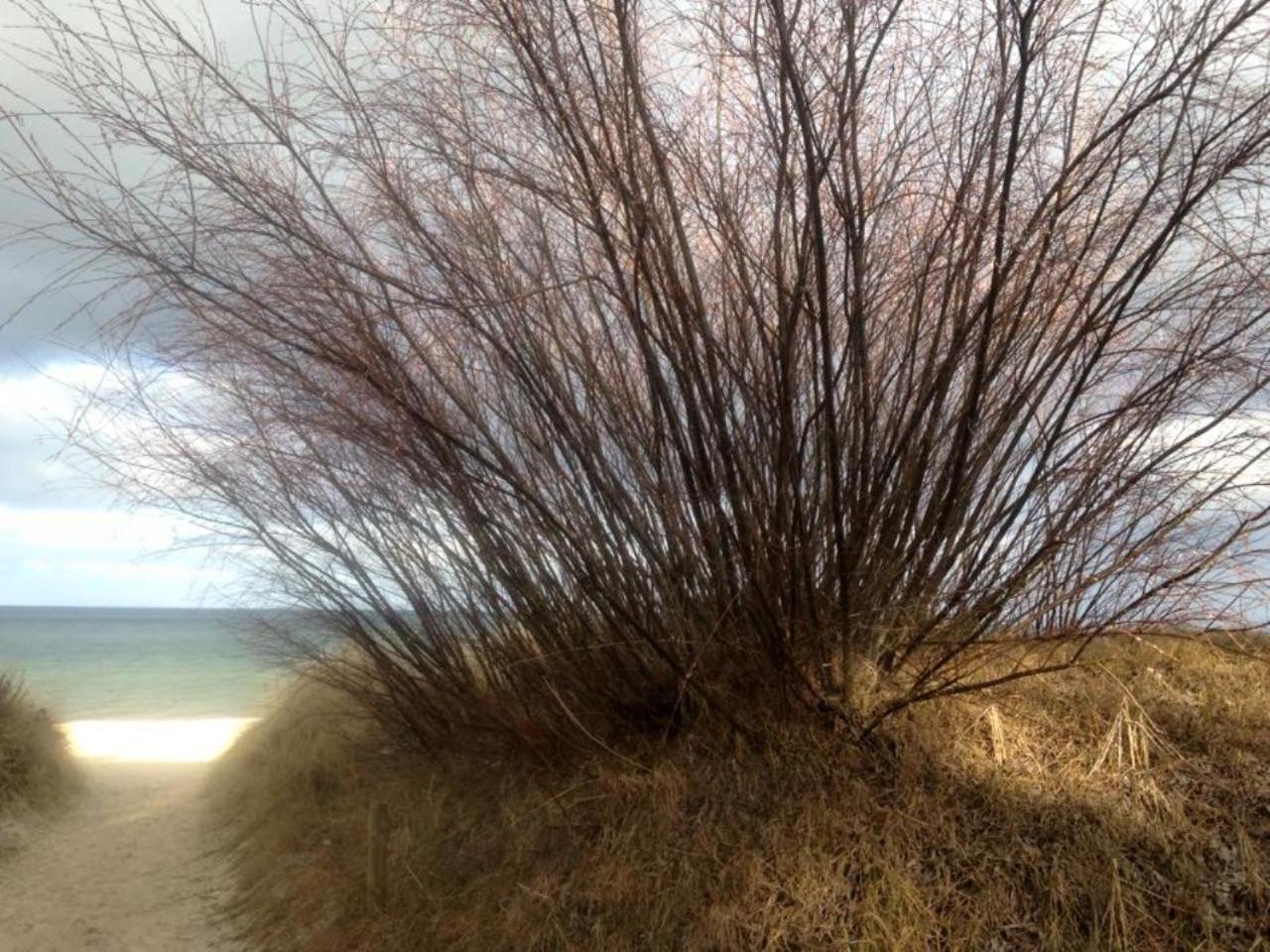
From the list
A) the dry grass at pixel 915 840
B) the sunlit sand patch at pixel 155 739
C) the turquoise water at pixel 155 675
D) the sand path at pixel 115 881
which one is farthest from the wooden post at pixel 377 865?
the sunlit sand patch at pixel 155 739

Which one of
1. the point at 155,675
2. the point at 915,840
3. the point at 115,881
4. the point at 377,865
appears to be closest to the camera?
the point at 915,840

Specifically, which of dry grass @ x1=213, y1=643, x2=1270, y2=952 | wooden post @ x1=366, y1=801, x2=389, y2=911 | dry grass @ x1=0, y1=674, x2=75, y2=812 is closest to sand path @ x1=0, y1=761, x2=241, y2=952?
dry grass @ x1=0, y1=674, x2=75, y2=812

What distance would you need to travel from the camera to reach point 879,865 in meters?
4.34

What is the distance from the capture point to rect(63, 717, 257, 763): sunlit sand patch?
1697 cm

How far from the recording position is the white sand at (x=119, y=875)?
754cm

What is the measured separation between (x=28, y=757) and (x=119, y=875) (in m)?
3.12

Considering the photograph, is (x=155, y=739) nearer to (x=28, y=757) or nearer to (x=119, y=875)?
(x=28, y=757)

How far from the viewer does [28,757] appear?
37.8 ft

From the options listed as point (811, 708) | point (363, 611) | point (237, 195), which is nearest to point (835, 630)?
point (811, 708)

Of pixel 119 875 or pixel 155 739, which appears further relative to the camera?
pixel 155 739

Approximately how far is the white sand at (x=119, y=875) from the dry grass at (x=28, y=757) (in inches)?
12.6

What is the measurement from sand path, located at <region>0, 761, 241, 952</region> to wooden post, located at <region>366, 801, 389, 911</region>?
133cm

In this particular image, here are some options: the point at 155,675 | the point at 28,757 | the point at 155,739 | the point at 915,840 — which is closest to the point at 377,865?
the point at 915,840

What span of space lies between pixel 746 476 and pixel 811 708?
4.12ft
